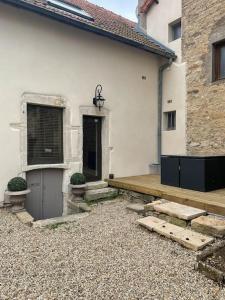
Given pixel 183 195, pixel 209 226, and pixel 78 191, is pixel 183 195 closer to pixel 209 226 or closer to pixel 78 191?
pixel 209 226

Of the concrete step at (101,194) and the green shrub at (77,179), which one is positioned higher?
the green shrub at (77,179)

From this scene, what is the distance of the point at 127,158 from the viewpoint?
7.12m

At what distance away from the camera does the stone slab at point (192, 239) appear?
3168mm

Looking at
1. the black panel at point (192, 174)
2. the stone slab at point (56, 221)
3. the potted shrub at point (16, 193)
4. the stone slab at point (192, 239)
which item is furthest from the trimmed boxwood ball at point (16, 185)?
the black panel at point (192, 174)

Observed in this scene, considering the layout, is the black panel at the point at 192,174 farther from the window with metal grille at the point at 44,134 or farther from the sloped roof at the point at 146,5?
the sloped roof at the point at 146,5

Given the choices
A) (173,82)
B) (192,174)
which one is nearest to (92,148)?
(192,174)

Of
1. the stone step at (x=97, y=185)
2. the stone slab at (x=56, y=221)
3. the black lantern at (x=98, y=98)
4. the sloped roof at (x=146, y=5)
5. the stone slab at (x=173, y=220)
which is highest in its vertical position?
the sloped roof at (x=146, y=5)

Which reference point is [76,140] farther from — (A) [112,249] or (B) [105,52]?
(A) [112,249]

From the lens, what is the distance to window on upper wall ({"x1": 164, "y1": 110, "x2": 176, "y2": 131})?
304 inches

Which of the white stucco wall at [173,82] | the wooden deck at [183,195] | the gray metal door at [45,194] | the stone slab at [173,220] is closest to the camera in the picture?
the stone slab at [173,220]

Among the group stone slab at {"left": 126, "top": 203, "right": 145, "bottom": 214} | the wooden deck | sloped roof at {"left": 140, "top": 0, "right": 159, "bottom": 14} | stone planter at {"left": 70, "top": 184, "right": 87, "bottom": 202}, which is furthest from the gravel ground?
sloped roof at {"left": 140, "top": 0, "right": 159, "bottom": 14}

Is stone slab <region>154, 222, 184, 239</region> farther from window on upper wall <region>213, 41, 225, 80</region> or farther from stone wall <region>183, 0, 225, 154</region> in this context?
window on upper wall <region>213, 41, 225, 80</region>

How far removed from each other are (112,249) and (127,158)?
13.2 ft

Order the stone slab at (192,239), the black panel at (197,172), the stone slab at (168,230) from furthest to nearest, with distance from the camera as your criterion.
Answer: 1. the black panel at (197,172)
2. the stone slab at (168,230)
3. the stone slab at (192,239)
